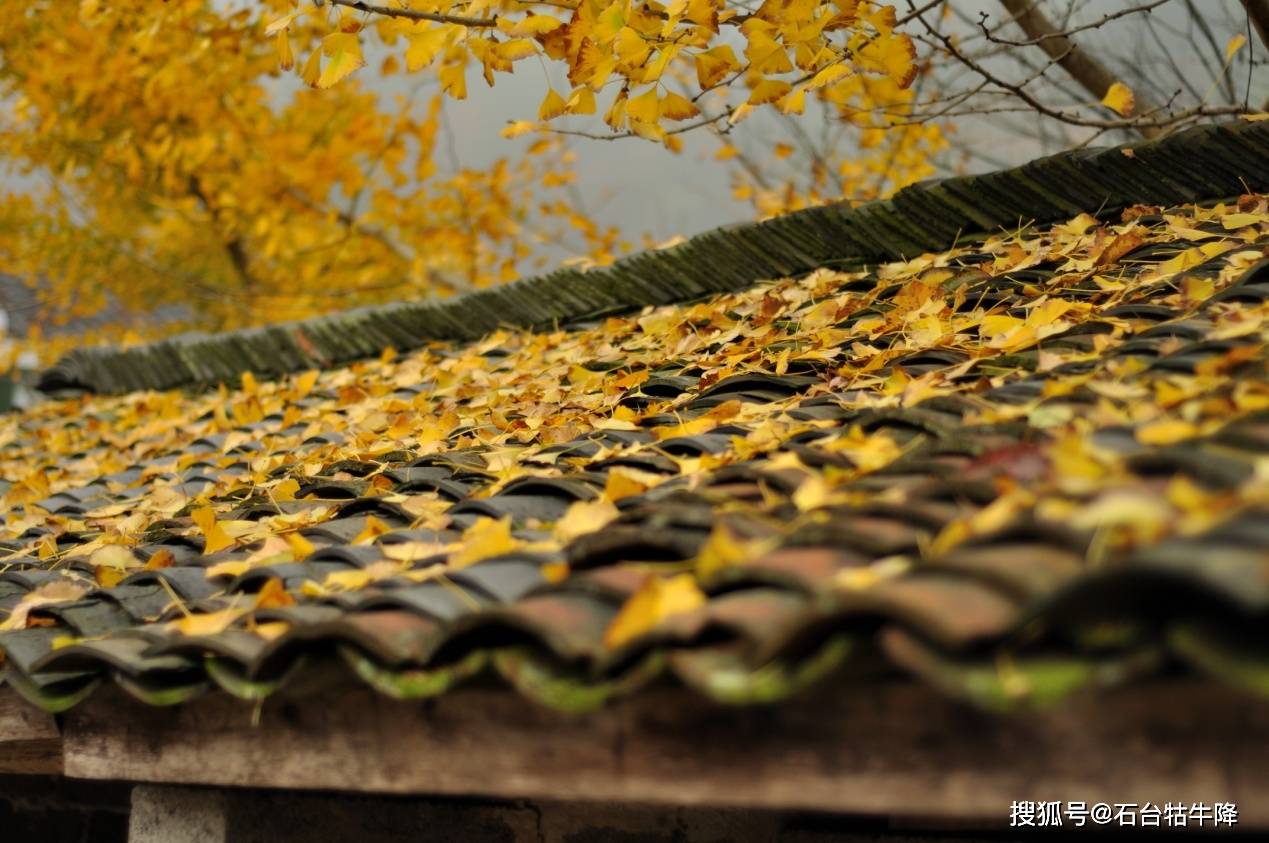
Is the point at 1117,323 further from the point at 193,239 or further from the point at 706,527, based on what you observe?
the point at 193,239

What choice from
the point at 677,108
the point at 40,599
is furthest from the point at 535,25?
the point at 40,599

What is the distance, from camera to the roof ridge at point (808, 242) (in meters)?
3.56

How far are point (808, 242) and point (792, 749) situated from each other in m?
3.25

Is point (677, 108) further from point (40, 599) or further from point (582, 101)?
point (40, 599)

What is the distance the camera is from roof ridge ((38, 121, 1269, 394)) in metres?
3.56

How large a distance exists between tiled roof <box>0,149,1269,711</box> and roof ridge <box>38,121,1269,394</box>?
0.57 feet

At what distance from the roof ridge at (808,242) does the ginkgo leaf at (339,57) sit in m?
1.72

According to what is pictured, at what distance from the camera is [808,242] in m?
4.18

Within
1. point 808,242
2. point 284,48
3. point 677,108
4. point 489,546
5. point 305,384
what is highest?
point 284,48

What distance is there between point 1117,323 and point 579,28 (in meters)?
1.63

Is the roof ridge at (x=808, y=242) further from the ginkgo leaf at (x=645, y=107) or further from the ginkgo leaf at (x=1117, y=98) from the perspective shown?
the ginkgo leaf at (x=645, y=107)

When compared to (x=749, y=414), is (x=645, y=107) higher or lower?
higher

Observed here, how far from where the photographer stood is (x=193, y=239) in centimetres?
1616

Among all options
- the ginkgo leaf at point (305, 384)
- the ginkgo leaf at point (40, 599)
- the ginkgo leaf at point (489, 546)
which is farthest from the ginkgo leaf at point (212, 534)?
the ginkgo leaf at point (305, 384)
